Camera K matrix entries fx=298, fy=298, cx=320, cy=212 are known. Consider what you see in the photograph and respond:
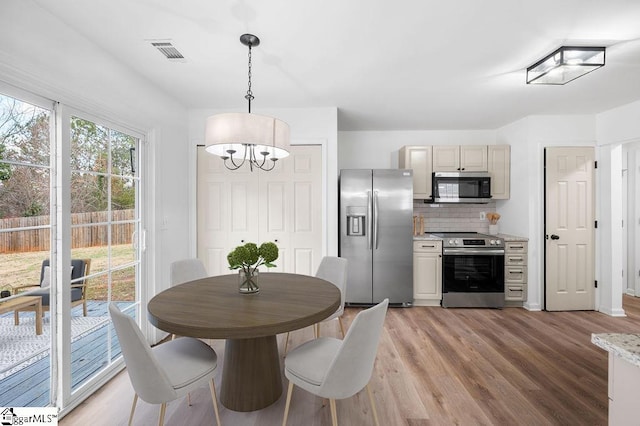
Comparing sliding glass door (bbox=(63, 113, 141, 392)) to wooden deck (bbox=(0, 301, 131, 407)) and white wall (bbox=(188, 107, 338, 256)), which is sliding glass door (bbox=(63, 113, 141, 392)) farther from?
white wall (bbox=(188, 107, 338, 256))

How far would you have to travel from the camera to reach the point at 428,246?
3.98 meters

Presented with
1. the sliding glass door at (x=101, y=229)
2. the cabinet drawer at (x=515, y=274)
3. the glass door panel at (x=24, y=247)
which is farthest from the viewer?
the cabinet drawer at (x=515, y=274)

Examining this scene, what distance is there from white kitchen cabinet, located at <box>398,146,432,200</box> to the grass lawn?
11.5 feet

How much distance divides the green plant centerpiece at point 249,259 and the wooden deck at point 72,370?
1.21 metres

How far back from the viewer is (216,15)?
1.81 metres

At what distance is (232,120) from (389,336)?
2559mm

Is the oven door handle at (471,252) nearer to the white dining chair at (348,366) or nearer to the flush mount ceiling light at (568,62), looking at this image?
the flush mount ceiling light at (568,62)

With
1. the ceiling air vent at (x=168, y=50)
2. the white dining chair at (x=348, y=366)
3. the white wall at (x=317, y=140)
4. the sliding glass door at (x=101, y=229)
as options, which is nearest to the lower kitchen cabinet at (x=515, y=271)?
A: the white wall at (x=317, y=140)

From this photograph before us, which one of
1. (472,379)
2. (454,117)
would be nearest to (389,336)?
(472,379)

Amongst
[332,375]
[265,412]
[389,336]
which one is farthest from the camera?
[389,336]

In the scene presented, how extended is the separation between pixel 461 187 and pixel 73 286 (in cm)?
432

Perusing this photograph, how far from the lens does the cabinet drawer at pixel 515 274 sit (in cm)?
388

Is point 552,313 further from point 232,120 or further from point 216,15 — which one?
point 216,15

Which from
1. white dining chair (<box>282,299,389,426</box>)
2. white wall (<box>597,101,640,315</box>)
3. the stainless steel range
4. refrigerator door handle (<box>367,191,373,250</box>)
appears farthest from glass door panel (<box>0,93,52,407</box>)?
white wall (<box>597,101,640,315</box>)
